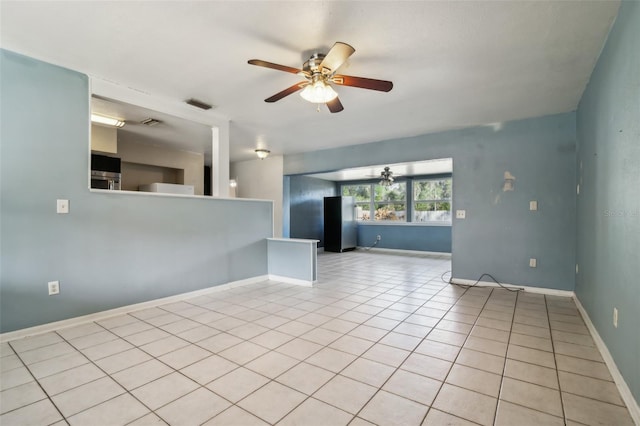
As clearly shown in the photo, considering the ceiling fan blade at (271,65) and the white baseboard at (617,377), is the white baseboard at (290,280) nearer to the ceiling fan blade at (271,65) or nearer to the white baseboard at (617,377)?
the ceiling fan blade at (271,65)

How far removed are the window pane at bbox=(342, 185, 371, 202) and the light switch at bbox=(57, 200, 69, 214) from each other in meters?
7.81

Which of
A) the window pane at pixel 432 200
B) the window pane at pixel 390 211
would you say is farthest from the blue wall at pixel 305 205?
the window pane at pixel 432 200

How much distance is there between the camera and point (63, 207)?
2.79 meters

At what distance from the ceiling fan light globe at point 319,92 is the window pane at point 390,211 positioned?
6903 mm

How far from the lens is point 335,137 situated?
5.40 metres

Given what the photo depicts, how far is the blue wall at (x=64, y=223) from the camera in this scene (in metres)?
2.53

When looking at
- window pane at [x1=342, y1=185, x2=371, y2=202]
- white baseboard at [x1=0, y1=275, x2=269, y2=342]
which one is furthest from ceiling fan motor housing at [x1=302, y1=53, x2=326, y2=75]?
window pane at [x1=342, y1=185, x2=371, y2=202]

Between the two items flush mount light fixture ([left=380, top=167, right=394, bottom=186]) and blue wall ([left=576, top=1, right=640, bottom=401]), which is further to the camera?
flush mount light fixture ([left=380, top=167, right=394, bottom=186])

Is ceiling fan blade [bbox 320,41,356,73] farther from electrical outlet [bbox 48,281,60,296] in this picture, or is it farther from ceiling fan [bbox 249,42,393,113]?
electrical outlet [bbox 48,281,60,296]

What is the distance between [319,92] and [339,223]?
6202 millimetres

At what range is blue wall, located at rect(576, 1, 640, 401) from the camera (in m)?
1.68

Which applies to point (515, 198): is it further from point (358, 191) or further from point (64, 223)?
point (358, 191)

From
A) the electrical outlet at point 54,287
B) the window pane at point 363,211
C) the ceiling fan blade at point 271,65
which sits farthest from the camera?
the window pane at point 363,211

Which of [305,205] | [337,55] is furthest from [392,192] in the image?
[337,55]
